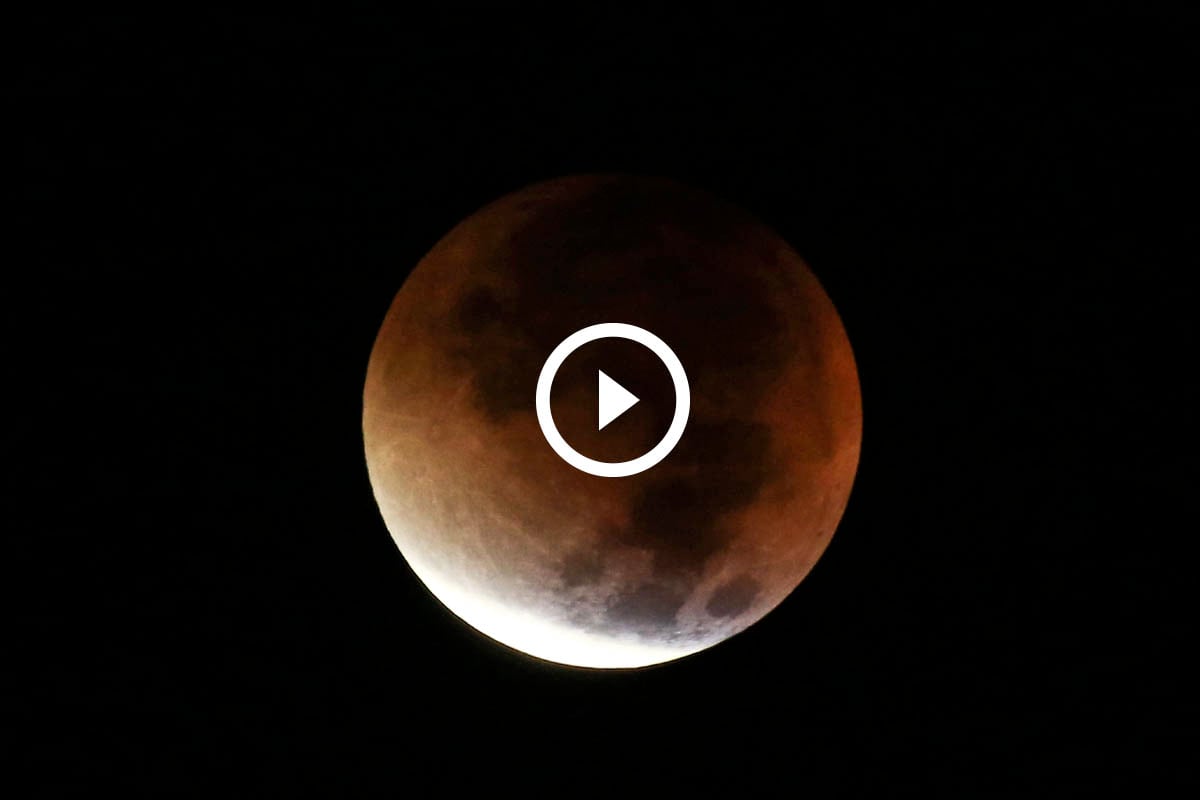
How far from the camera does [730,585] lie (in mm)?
4277

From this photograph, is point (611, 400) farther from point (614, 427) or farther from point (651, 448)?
point (651, 448)

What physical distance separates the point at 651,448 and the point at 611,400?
30 cm

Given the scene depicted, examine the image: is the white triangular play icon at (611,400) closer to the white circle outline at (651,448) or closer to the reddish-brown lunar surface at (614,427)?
the reddish-brown lunar surface at (614,427)

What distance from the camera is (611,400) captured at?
399 cm

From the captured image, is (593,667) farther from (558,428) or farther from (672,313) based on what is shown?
(672,313)

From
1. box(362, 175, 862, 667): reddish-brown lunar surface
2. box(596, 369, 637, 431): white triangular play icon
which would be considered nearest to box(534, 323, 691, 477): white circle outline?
box(362, 175, 862, 667): reddish-brown lunar surface

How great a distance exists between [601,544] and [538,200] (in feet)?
6.13

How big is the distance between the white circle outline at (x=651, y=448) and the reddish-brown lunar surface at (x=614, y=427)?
36mm

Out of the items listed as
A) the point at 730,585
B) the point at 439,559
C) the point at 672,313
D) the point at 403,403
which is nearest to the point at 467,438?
the point at 403,403

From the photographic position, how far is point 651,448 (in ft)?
13.2

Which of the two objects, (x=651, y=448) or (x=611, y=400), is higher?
(x=611, y=400)

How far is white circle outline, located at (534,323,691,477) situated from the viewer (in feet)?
13.2

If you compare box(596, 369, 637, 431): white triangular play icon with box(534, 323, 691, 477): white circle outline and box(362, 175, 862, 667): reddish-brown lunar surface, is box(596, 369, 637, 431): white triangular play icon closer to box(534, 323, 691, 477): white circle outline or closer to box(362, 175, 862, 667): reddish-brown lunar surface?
box(362, 175, 862, 667): reddish-brown lunar surface

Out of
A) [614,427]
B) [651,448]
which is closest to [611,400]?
[614,427]
